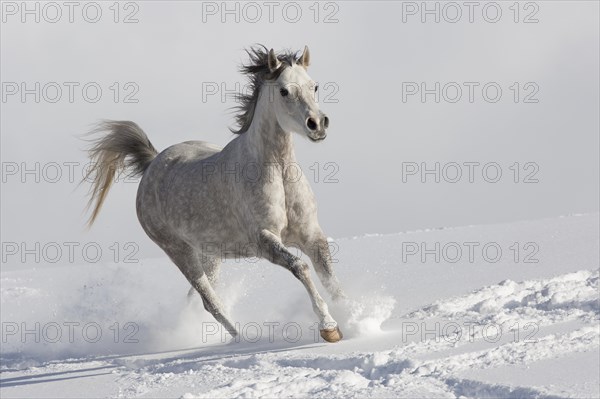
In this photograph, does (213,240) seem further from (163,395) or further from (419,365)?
(419,365)

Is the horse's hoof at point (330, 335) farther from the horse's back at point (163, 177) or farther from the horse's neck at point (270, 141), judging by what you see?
the horse's back at point (163, 177)

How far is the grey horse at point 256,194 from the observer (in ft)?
20.4

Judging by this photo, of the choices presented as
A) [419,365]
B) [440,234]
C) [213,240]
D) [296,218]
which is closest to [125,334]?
[213,240]

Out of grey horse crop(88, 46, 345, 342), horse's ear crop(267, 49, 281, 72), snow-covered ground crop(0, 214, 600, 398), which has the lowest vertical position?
snow-covered ground crop(0, 214, 600, 398)

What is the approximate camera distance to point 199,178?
7.32m

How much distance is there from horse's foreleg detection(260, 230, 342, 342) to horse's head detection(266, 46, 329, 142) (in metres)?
0.88

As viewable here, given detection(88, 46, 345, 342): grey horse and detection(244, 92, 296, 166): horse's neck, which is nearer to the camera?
detection(88, 46, 345, 342): grey horse

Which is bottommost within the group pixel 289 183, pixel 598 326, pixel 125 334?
pixel 125 334

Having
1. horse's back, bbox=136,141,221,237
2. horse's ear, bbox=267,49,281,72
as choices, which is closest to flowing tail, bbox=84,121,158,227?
horse's back, bbox=136,141,221,237

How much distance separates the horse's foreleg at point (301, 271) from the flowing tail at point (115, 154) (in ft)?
9.78

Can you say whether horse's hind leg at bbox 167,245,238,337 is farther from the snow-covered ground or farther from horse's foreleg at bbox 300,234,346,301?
horse's foreleg at bbox 300,234,346,301

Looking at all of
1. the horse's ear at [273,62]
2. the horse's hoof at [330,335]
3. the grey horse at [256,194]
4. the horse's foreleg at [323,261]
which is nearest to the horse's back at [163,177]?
the grey horse at [256,194]

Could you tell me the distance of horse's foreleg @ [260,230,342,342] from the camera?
5961mm

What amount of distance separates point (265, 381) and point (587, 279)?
354 cm
